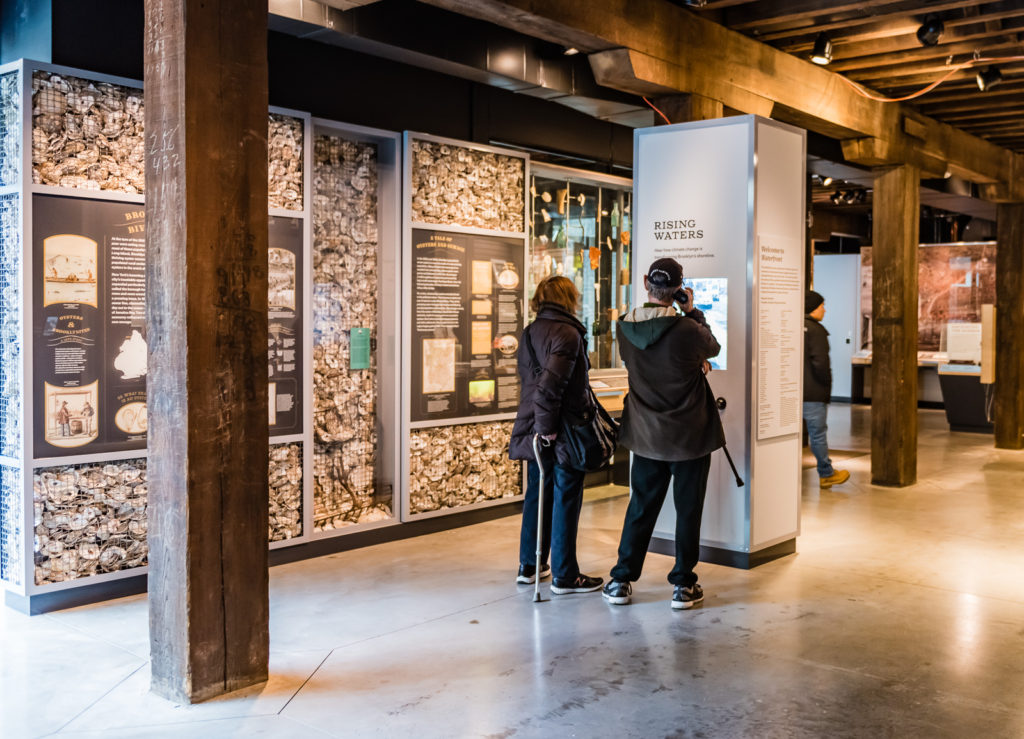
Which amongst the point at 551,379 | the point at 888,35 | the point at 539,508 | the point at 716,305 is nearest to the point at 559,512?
the point at 539,508

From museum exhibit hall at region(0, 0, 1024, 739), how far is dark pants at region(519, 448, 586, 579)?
17 mm

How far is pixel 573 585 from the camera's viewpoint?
542 cm

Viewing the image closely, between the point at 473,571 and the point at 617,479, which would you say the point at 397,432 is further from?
the point at 617,479

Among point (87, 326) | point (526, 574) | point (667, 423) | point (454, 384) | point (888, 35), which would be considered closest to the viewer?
point (667, 423)

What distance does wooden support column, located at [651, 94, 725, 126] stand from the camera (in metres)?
6.47

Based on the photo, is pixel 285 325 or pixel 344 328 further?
pixel 344 328

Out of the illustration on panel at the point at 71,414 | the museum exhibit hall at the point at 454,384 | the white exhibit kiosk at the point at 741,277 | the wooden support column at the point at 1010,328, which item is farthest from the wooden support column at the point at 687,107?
the wooden support column at the point at 1010,328

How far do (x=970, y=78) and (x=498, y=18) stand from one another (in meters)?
4.56

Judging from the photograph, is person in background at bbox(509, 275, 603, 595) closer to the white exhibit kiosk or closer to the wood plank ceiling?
the white exhibit kiosk

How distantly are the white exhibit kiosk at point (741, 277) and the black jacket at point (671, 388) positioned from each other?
0.82 metres

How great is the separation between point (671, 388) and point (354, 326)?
8.37 feet

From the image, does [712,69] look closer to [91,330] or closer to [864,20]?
[864,20]

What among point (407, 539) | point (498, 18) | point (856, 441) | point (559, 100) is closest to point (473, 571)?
point (407, 539)

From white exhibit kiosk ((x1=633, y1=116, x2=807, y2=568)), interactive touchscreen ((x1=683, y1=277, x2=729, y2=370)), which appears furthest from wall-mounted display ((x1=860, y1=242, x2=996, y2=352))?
interactive touchscreen ((x1=683, y1=277, x2=729, y2=370))
